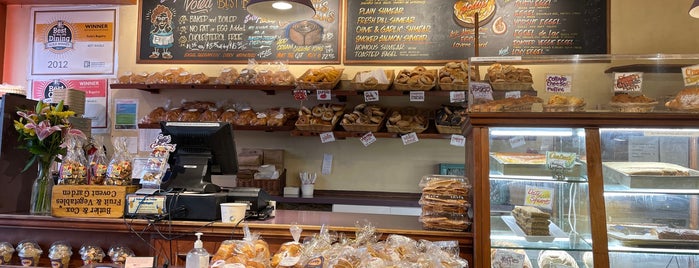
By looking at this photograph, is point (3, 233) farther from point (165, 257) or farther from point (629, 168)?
point (629, 168)

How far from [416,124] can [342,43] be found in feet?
3.17

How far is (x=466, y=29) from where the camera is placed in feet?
11.7

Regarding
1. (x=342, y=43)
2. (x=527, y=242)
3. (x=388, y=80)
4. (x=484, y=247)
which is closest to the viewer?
(x=484, y=247)

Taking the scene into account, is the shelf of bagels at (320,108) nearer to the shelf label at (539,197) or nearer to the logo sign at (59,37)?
the logo sign at (59,37)

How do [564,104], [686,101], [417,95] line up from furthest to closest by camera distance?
[417,95], [564,104], [686,101]

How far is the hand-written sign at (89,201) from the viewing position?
1.78 meters

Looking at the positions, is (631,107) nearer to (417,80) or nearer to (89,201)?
(417,80)

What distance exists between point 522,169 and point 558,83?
0.38m

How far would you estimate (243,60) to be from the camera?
3.85 metres

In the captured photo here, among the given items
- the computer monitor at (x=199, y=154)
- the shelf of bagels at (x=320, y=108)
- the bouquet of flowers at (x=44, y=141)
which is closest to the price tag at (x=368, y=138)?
the shelf of bagels at (x=320, y=108)

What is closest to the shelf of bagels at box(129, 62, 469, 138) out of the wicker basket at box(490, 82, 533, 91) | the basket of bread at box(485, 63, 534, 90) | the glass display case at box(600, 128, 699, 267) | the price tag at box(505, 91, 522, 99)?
the basket of bread at box(485, 63, 534, 90)

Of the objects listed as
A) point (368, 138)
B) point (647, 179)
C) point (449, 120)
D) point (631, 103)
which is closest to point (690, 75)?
point (631, 103)

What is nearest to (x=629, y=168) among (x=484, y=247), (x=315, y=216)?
(x=484, y=247)

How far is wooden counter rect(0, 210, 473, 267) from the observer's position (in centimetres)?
168
